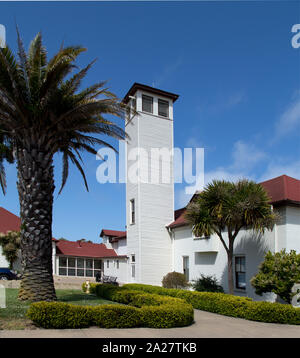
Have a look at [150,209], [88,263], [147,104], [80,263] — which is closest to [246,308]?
[150,209]

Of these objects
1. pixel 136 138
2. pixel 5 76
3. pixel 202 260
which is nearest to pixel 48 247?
pixel 5 76

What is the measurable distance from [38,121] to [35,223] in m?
4.01

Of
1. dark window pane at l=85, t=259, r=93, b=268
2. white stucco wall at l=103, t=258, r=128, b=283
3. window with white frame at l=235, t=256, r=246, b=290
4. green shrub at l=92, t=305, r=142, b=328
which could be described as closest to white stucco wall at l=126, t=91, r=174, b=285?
white stucco wall at l=103, t=258, r=128, b=283

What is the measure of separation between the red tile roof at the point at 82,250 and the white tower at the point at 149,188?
11.0m

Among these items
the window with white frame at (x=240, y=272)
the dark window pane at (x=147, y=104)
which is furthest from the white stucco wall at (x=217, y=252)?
the dark window pane at (x=147, y=104)

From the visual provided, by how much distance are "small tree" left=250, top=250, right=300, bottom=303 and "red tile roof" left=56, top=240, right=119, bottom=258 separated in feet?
84.6

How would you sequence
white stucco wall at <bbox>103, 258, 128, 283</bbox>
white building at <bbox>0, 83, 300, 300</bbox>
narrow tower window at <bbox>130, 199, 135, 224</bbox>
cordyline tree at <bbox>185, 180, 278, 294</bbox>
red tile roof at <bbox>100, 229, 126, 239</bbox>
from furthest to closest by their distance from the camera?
red tile roof at <bbox>100, 229, 126, 239</bbox> → white stucco wall at <bbox>103, 258, 128, 283</bbox> → narrow tower window at <bbox>130, 199, 135, 224</bbox> → white building at <bbox>0, 83, 300, 300</bbox> → cordyline tree at <bbox>185, 180, 278, 294</bbox>

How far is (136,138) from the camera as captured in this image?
27641mm

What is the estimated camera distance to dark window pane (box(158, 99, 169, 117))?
29.4 m

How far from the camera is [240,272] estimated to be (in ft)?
62.7

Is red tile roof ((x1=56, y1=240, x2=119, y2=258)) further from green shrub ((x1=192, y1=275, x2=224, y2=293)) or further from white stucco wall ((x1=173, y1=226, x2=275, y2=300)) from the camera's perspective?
green shrub ((x1=192, y1=275, x2=224, y2=293))

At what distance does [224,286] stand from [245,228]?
13.0ft
